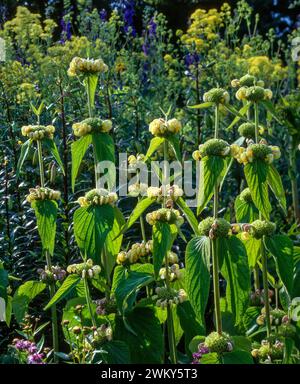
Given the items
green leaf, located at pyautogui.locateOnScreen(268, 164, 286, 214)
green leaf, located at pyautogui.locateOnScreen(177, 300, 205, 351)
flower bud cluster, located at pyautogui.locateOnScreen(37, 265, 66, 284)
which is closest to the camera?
green leaf, located at pyautogui.locateOnScreen(268, 164, 286, 214)

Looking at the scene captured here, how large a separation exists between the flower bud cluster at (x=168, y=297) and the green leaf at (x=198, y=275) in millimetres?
188

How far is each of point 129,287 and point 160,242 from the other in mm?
165

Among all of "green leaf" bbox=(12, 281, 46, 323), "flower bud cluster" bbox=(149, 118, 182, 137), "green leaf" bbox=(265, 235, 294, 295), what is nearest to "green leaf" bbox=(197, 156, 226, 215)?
"flower bud cluster" bbox=(149, 118, 182, 137)

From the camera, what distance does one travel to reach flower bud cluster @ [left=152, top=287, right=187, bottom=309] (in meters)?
2.16

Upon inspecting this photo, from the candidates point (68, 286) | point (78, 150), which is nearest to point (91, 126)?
point (78, 150)

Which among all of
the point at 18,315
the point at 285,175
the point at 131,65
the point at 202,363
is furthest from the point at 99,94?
the point at 202,363

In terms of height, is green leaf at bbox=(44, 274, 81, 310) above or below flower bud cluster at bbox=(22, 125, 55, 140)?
below

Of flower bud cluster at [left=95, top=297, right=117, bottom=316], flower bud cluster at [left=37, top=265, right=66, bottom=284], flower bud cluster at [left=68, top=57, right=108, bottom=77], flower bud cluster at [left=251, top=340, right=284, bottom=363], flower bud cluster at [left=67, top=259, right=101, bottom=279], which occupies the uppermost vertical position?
flower bud cluster at [left=68, top=57, right=108, bottom=77]

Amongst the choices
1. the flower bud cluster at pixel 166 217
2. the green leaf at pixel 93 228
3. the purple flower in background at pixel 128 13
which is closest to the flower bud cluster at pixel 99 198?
the green leaf at pixel 93 228

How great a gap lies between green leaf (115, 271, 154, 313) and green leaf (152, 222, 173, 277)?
9 cm

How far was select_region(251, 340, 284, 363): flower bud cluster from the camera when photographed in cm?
219

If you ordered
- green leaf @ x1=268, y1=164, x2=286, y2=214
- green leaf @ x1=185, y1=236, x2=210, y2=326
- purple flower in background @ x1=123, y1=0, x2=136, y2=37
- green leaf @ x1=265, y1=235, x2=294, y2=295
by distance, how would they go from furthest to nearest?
1. purple flower in background @ x1=123, y1=0, x2=136, y2=37
2. green leaf @ x1=268, y1=164, x2=286, y2=214
3. green leaf @ x1=265, y1=235, x2=294, y2=295
4. green leaf @ x1=185, y1=236, x2=210, y2=326

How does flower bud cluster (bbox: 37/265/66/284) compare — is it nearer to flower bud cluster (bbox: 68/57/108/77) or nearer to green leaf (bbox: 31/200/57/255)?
green leaf (bbox: 31/200/57/255)

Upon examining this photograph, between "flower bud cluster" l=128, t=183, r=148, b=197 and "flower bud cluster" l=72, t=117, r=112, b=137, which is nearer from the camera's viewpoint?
"flower bud cluster" l=72, t=117, r=112, b=137
